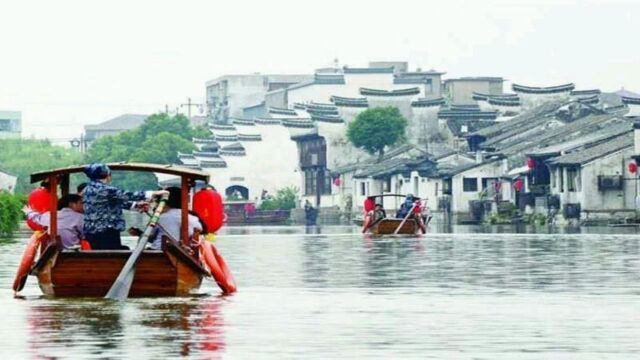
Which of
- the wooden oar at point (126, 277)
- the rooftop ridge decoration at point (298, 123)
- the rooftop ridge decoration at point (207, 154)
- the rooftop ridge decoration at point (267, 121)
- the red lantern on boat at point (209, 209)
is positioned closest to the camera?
the wooden oar at point (126, 277)

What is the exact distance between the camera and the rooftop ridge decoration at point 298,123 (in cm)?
13062

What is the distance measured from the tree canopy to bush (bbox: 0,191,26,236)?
82.7 meters

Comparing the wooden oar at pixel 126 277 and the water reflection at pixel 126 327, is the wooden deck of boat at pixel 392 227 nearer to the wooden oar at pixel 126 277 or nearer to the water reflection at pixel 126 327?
the water reflection at pixel 126 327

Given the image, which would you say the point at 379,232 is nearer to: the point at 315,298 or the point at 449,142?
the point at 315,298

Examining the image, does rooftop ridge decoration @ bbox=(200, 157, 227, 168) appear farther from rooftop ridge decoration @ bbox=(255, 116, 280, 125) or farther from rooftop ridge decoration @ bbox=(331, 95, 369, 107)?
rooftop ridge decoration @ bbox=(331, 95, 369, 107)

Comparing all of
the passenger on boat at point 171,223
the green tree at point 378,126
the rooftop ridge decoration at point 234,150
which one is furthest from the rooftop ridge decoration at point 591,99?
the passenger on boat at point 171,223

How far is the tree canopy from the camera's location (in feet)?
479

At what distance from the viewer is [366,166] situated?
4788 inches

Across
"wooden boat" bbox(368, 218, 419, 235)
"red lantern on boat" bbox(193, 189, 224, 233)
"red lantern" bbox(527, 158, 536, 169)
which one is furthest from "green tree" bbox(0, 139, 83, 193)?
"red lantern on boat" bbox(193, 189, 224, 233)

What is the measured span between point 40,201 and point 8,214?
109 feet

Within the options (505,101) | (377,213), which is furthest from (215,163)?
(377,213)

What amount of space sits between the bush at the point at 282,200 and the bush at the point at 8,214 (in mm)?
65824

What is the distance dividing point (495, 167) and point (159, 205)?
79.4m

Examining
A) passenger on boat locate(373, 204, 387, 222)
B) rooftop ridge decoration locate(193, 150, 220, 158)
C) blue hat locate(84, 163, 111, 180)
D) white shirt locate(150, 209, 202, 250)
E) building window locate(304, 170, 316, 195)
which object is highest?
rooftop ridge decoration locate(193, 150, 220, 158)
